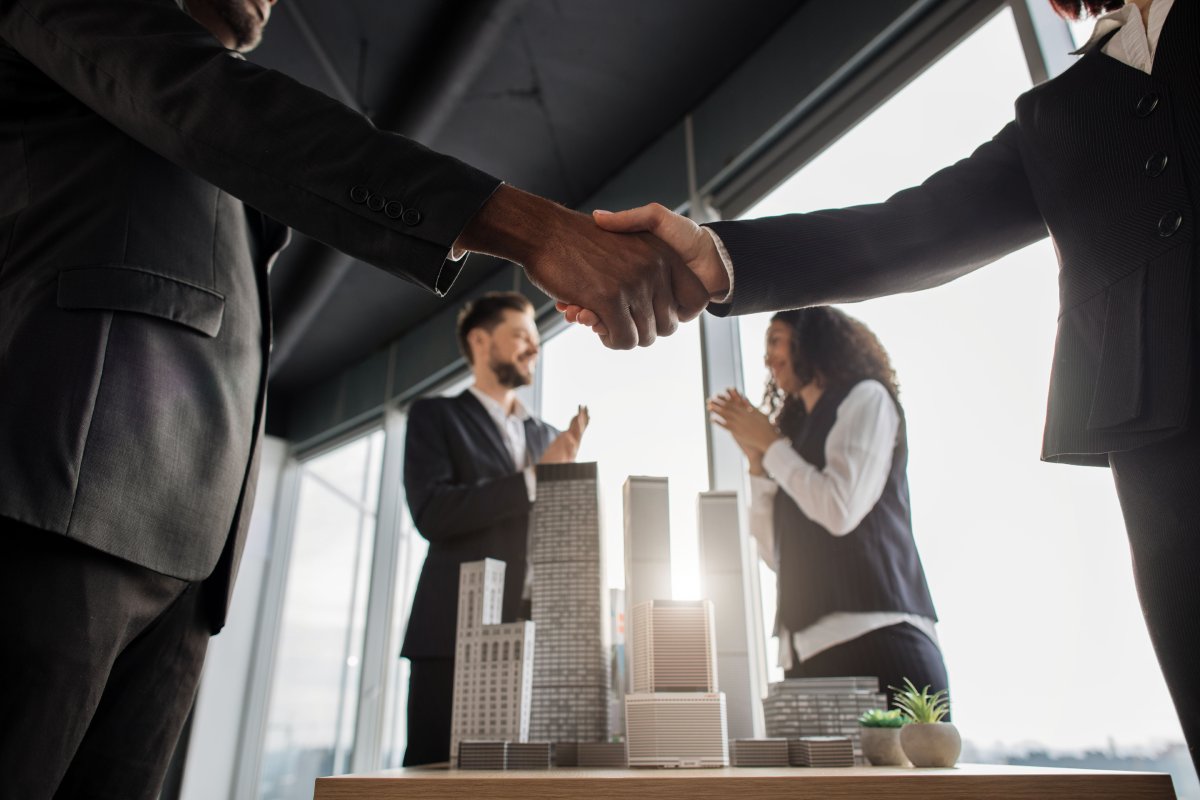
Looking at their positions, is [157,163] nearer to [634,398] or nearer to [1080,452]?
[1080,452]

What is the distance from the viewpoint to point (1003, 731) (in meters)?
1.89

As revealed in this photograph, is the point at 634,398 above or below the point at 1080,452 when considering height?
above

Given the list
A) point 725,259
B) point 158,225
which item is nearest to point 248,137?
point 158,225

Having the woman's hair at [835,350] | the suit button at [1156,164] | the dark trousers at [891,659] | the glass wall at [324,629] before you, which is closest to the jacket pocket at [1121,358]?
the suit button at [1156,164]

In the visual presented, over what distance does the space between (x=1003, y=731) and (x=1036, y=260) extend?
113 centimetres

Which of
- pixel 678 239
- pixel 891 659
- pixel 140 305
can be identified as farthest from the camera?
pixel 891 659

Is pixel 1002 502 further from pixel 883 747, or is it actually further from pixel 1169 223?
pixel 1169 223

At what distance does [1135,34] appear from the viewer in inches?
34.5

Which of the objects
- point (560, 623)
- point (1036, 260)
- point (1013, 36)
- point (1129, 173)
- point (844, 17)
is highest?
point (844, 17)

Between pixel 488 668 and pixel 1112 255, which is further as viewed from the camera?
pixel 488 668

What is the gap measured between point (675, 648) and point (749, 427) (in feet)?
3.36

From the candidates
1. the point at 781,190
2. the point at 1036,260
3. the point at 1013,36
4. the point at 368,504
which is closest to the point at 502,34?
the point at 781,190

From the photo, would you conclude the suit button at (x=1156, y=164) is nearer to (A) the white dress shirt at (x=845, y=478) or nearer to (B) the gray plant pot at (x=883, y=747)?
(B) the gray plant pot at (x=883, y=747)

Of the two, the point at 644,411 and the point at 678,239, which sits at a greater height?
the point at 644,411
